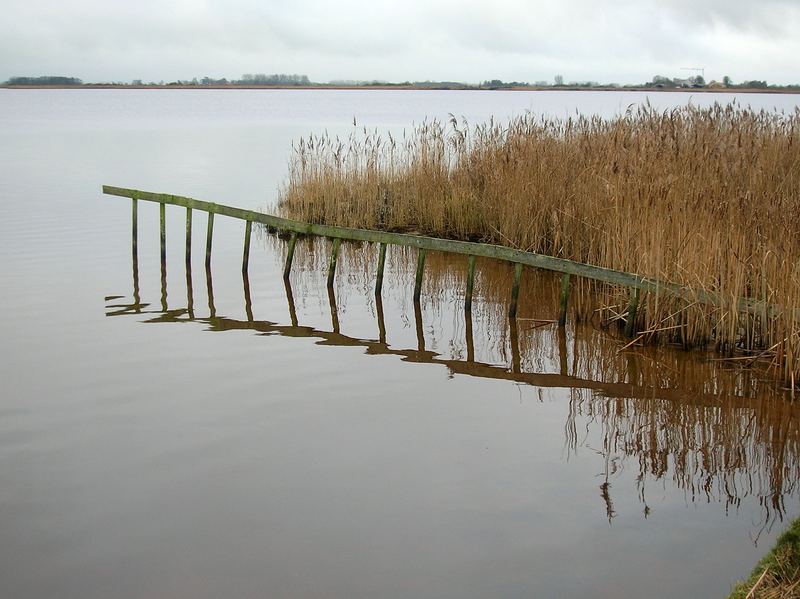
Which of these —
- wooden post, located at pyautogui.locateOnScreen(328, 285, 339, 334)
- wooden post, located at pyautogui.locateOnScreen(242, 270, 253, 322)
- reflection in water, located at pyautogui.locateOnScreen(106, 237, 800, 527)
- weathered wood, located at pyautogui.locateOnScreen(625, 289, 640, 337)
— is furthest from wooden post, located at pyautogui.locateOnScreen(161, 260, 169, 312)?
weathered wood, located at pyautogui.locateOnScreen(625, 289, 640, 337)

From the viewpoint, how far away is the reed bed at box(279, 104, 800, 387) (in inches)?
323

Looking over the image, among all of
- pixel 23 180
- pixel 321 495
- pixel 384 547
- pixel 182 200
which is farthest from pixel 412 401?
pixel 23 180

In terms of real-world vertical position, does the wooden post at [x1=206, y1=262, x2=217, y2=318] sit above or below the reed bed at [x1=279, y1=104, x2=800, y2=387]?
below

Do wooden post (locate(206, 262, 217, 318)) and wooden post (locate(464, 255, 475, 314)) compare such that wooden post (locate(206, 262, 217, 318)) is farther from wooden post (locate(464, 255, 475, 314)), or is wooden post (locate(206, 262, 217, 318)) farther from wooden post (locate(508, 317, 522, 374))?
wooden post (locate(508, 317, 522, 374))

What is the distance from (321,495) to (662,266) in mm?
4500

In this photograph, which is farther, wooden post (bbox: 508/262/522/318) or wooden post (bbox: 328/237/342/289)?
wooden post (bbox: 328/237/342/289)

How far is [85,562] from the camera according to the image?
4910mm

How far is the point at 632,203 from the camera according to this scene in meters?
9.74

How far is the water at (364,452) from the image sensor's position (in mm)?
4867

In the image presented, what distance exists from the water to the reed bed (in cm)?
58

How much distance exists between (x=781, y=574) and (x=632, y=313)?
5504mm

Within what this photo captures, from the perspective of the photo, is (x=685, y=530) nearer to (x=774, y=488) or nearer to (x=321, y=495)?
(x=774, y=488)

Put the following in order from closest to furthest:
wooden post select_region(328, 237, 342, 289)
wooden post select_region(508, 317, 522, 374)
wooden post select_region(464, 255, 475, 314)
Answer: wooden post select_region(508, 317, 522, 374), wooden post select_region(464, 255, 475, 314), wooden post select_region(328, 237, 342, 289)

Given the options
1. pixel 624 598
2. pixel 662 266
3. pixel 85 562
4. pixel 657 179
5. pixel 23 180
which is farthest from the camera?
pixel 23 180
